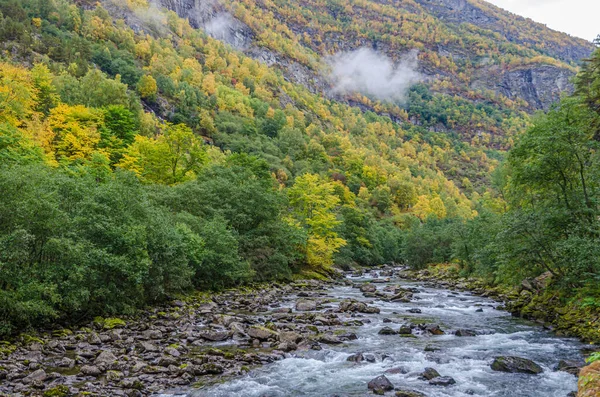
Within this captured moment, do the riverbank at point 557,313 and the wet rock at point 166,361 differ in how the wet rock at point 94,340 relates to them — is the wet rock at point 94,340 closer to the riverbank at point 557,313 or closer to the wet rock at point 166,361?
the wet rock at point 166,361

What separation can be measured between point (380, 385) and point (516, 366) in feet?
19.2

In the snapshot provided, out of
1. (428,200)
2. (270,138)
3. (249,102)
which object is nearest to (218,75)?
(249,102)

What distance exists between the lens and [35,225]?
1692cm

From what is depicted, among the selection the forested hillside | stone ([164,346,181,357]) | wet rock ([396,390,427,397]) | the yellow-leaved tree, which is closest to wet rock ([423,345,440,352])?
wet rock ([396,390,427,397])

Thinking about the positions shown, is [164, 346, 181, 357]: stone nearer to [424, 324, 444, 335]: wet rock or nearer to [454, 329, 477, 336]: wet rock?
[424, 324, 444, 335]: wet rock

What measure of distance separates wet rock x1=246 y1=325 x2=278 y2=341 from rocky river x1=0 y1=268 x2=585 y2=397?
0.05 m

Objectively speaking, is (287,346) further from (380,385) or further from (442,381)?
(442,381)

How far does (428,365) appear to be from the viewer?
16203mm

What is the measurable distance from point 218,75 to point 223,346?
561 ft

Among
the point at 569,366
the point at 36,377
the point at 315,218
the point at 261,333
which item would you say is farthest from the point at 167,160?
the point at 569,366

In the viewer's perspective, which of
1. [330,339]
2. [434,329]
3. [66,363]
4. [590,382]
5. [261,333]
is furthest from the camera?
[434,329]

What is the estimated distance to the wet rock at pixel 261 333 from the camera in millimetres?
19297

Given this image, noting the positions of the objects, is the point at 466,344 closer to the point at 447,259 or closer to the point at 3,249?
the point at 3,249

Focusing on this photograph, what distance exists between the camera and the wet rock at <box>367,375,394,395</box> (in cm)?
1339
